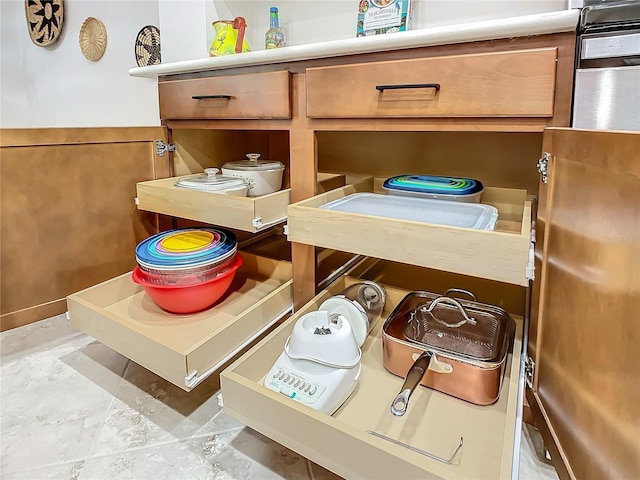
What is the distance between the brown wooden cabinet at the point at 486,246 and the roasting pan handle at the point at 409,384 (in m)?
0.05

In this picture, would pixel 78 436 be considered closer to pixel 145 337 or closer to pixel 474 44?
pixel 145 337

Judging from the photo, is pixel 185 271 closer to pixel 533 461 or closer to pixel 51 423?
pixel 51 423

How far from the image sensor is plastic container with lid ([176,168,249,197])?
48.8 inches

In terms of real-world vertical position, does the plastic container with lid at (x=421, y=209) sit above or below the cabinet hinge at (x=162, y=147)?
below

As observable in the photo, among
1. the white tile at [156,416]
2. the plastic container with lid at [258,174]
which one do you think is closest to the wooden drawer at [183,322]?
the white tile at [156,416]

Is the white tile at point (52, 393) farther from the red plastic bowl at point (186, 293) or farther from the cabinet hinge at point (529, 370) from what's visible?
the cabinet hinge at point (529, 370)

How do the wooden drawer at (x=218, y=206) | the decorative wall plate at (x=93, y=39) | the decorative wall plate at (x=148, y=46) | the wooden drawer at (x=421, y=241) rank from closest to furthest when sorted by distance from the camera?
1. the wooden drawer at (x=421, y=241)
2. the wooden drawer at (x=218, y=206)
3. the decorative wall plate at (x=148, y=46)
4. the decorative wall plate at (x=93, y=39)

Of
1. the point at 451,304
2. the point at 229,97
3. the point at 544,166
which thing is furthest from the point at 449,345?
the point at 229,97

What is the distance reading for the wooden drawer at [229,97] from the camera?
1.13 meters

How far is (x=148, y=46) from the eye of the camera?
234 centimetres

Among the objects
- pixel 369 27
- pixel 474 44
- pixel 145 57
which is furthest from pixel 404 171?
pixel 145 57

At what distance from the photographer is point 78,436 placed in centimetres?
95

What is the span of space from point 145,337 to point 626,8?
113cm

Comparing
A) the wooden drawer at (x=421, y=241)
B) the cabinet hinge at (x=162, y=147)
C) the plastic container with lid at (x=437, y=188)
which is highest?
Result: the cabinet hinge at (x=162, y=147)
